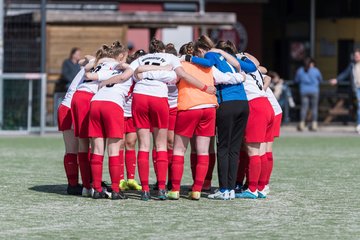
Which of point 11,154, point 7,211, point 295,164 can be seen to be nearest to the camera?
point 7,211

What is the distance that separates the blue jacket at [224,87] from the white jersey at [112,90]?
2.58 feet

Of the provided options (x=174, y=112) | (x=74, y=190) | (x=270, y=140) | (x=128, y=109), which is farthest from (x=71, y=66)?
(x=270, y=140)

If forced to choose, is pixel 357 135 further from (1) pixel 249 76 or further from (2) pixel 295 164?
(1) pixel 249 76

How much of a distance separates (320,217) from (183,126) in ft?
→ 6.50

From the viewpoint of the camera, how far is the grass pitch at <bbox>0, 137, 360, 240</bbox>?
1062 cm

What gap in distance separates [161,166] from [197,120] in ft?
2.05

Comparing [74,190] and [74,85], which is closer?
[74,85]

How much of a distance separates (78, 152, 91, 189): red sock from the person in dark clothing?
1300 cm

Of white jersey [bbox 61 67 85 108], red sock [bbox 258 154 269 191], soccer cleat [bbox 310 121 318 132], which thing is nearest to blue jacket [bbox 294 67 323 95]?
soccer cleat [bbox 310 121 318 132]

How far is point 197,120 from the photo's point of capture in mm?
13070

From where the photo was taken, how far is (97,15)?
28.4m

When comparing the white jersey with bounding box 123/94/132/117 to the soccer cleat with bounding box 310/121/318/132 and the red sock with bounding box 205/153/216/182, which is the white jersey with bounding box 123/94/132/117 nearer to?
the red sock with bounding box 205/153/216/182

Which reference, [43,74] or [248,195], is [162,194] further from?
[43,74]

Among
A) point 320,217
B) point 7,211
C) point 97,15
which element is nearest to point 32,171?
point 7,211
